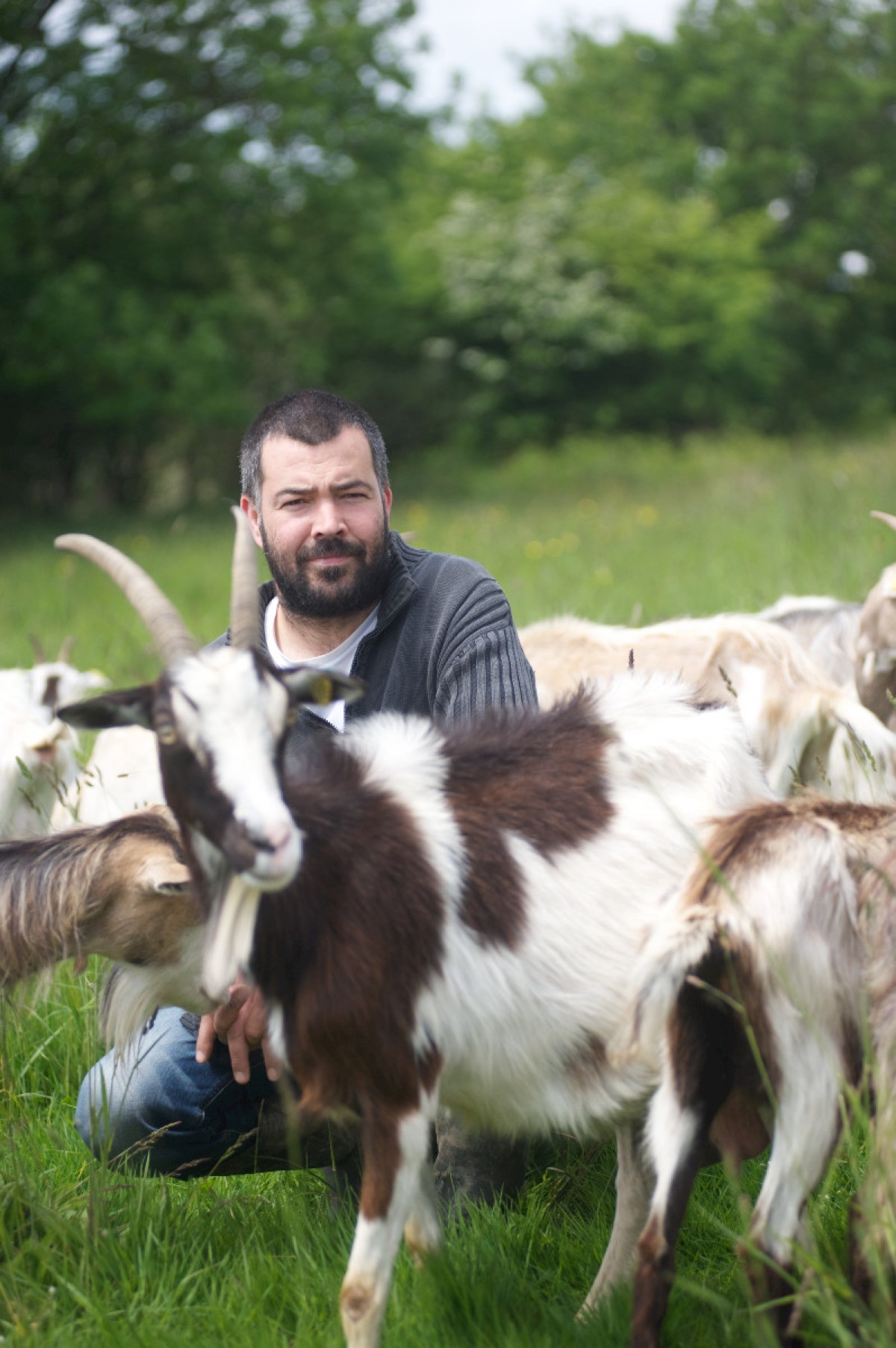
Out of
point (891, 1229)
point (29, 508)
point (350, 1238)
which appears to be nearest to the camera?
point (891, 1229)

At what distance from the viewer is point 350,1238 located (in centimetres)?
247

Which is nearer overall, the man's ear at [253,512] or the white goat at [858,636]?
the man's ear at [253,512]

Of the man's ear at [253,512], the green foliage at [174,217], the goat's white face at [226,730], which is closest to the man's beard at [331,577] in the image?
the man's ear at [253,512]

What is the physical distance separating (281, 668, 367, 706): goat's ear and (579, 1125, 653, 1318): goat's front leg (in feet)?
3.25

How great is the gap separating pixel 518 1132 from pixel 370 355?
22.6 m

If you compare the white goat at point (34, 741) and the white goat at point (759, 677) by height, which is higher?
the white goat at point (759, 677)

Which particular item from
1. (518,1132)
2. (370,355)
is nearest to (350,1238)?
(518,1132)

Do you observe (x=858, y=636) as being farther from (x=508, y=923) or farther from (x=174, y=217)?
(x=174, y=217)

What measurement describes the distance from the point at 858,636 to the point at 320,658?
2269 millimetres

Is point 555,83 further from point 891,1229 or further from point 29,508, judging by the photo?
point 891,1229

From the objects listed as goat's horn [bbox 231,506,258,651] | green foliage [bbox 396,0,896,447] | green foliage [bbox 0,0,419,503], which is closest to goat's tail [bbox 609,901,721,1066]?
goat's horn [bbox 231,506,258,651]

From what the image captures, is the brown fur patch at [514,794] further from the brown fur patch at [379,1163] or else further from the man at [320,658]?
the man at [320,658]

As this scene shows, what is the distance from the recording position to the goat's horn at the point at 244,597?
6.62 feet

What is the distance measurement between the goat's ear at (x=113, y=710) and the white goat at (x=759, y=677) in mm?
2299
